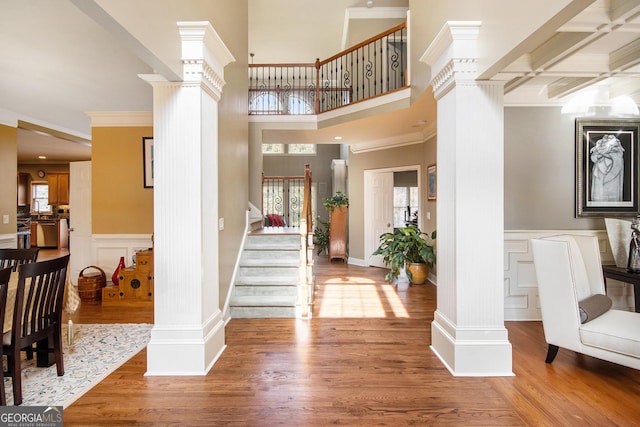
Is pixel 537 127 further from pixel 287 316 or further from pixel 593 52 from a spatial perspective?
pixel 287 316

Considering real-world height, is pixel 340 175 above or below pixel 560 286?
above

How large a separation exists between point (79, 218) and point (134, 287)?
2289 millimetres

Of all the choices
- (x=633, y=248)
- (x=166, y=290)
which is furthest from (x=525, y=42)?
(x=166, y=290)

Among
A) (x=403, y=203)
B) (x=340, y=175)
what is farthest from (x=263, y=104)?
(x=403, y=203)

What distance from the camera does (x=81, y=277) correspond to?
452 cm

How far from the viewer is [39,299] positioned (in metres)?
2.30

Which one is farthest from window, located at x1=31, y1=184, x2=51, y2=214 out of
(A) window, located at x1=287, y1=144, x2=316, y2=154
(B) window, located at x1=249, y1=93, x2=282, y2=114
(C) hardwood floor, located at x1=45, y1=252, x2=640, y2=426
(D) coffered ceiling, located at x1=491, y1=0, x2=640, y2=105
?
(D) coffered ceiling, located at x1=491, y1=0, x2=640, y2=105

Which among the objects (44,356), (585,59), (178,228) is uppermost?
(585,59)

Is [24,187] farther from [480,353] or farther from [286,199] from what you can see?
[480,353]

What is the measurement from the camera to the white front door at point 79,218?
541 centimetres

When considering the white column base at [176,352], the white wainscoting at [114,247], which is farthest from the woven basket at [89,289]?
the white column base at [176,352]

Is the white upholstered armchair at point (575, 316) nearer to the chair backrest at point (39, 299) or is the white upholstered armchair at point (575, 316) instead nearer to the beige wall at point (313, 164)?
the chair backrest at point (39, 299)

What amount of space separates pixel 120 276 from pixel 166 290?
2315 mm

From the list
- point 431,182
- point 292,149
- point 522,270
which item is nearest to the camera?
A: point 522,270
